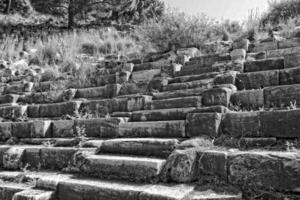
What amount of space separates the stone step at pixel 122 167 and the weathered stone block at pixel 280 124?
3.49 feet

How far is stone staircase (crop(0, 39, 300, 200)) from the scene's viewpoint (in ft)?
9.15

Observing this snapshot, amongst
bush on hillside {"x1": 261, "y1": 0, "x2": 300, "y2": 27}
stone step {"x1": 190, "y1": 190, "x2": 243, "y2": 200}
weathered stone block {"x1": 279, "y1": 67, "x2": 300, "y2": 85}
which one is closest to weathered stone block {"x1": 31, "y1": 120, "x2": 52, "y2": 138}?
stone step {"x1": 190, "y1": 190, "x2": 243, "y2": 200}

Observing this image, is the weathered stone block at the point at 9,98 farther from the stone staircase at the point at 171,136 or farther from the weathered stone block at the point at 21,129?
the weathered stone block at the point at 21,129

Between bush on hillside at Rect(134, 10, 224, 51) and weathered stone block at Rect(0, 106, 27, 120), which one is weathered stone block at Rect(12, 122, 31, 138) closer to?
weathered stone block at Rect(0, 106, 27, 120)

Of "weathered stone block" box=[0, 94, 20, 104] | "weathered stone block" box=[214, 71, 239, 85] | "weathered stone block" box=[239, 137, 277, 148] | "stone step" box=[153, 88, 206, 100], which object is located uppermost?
"weathered stone block" box=[214, 71, 239, 85]

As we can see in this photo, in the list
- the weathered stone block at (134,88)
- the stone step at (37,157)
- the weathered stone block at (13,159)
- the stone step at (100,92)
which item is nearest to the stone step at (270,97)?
the weathered stone block at (134,88)

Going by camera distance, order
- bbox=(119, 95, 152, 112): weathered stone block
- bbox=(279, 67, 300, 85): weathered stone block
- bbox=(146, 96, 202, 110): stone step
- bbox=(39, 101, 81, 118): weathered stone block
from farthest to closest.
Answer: bbox=(39, 101, 81, 118): weathered stone block → bbox=(119, 95, 152, 112): weathered stone block → bbox=(146, 96, 202, 110): stone step → bbox=(279, 67, 300, 85): weathered stone block

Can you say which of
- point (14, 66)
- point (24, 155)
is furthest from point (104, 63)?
point (24, 155)

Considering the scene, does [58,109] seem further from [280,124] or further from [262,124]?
[280,124]

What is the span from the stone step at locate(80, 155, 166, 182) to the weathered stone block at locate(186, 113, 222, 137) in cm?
59

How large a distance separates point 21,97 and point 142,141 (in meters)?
3.95

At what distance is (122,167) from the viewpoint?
3.29m

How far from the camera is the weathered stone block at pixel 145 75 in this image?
19.0ft

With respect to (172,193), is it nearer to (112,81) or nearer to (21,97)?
(112,81)
